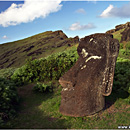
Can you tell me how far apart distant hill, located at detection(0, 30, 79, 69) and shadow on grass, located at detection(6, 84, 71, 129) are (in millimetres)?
13846

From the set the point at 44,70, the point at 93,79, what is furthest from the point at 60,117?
the point at 44,70

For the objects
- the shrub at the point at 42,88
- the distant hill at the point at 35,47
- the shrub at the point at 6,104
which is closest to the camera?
the shrub at the point at 6,104

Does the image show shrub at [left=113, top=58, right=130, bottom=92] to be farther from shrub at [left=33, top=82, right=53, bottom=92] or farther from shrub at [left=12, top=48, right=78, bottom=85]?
shrub at [left=33, top=82, right=53, bottom=92]

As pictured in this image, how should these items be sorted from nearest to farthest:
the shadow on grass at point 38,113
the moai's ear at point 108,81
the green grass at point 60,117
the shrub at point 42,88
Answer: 1. the green grass at point 60,117
2. the shadow on grass at point 38,113
3. the moai's ear at point 108,81
4. the shrub at point 42,88

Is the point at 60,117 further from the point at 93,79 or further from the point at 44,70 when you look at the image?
the point at 44,70

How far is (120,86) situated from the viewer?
909cm

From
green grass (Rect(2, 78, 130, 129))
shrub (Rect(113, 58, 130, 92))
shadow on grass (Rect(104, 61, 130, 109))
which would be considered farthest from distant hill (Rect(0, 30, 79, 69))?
shadow on grass (Rect(104, 61, 130, 109))

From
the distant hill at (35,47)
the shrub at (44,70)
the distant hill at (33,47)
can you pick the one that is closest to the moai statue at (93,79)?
the shrub at (44,70)

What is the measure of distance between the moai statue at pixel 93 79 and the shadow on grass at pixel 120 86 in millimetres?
1355

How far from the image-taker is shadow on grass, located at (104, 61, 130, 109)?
796 cm

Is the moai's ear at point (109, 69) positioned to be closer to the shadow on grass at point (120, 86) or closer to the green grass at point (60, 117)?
the green grass at point (60, 117)

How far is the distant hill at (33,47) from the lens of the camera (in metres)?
22.8

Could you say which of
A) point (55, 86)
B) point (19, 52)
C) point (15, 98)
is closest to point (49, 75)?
point (55, 86)

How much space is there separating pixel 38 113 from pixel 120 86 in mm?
5163
